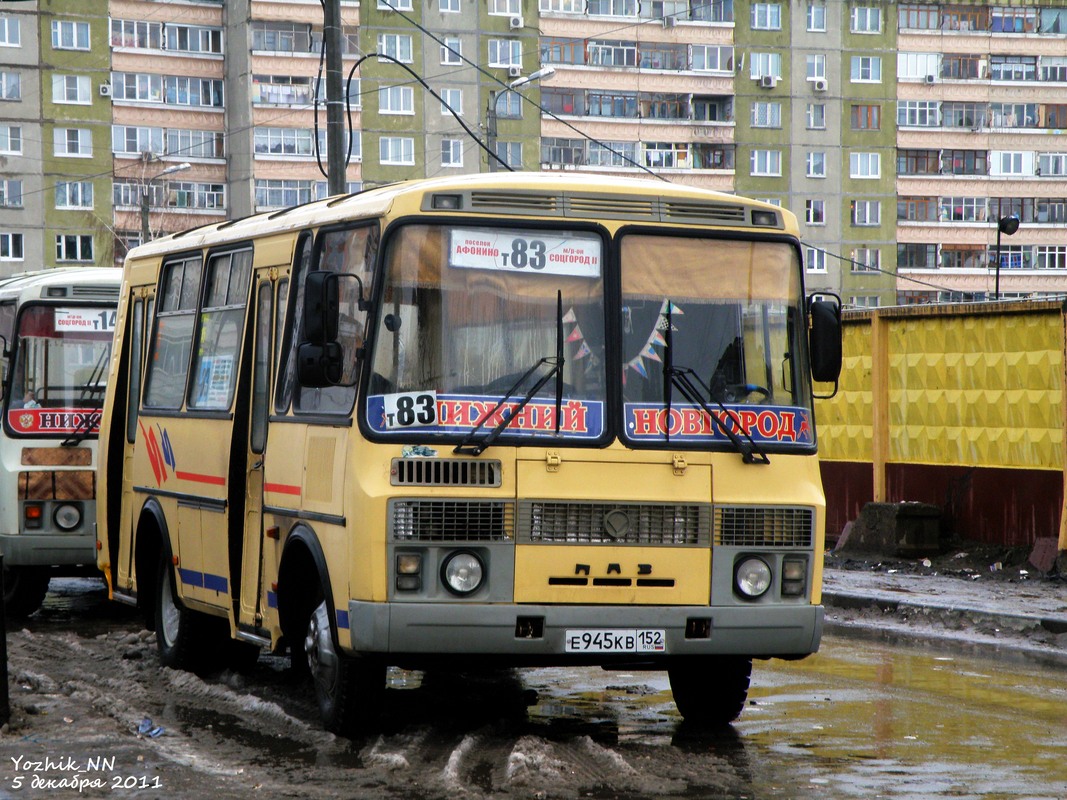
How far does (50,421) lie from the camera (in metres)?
14.4

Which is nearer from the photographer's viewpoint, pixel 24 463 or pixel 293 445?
pixel 293 445

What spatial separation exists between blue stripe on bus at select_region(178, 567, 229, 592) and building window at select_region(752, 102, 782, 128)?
73122 millimetres

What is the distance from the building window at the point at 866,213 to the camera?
84.1 m

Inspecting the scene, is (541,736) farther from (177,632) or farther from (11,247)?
(11,247)

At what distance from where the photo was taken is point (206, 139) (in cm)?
7794

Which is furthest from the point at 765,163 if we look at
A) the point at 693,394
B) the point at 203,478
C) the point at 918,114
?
the point at 693,394

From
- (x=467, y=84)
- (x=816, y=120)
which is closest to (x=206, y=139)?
(x=467, y=84)

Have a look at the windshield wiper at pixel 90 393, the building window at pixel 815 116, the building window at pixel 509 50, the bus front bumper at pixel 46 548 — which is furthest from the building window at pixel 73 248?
the bus front bumper at pixel 46 548

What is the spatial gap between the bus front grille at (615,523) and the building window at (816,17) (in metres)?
77.1

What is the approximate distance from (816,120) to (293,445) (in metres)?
76.1

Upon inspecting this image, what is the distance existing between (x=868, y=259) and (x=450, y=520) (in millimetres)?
78279

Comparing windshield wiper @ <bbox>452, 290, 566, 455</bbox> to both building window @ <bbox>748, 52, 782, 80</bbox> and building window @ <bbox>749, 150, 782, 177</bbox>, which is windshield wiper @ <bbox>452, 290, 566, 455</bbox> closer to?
building window @ <bbox>749, 150, 782, 177</bbox>

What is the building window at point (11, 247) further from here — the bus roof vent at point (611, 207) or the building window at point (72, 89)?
the bus roof vent at point (611, 207)

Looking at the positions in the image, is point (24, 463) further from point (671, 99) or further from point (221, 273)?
point (671, 99)
